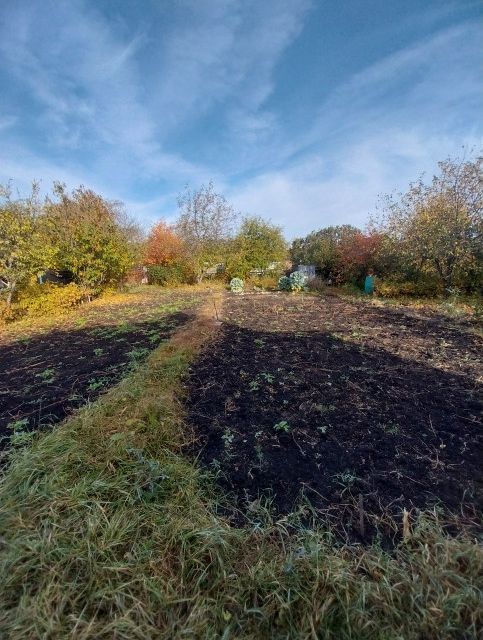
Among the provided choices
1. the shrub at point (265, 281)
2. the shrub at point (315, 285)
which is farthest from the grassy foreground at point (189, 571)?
the shrub at point (265, 281)

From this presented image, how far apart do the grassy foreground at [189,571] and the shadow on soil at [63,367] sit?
1.28 m

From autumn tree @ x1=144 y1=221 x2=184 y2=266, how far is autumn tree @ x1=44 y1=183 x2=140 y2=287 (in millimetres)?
7684

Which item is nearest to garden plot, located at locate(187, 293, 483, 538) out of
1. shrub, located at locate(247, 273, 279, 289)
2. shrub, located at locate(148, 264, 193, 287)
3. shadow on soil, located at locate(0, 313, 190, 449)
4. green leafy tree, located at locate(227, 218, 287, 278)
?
shadow on soil, located at locate(0, 313, 190, 449)

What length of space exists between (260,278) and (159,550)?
17942 millimetres

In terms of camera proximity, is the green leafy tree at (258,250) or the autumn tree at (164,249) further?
the autumn tree at (164,249)

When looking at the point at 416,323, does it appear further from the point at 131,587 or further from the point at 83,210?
the point at 83,210

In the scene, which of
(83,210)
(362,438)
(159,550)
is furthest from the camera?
(83,210)

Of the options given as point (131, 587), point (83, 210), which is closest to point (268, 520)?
point (131, 587)

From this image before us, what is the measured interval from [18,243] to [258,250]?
43.7 ft

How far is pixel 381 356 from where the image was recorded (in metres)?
4.22

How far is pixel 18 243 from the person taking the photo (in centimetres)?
809

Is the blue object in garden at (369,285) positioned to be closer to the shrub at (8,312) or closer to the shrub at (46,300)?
the shrub at (46,300)

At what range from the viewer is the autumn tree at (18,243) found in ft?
25.8

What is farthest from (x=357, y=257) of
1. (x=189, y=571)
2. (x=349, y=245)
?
(x=189, y=571)
